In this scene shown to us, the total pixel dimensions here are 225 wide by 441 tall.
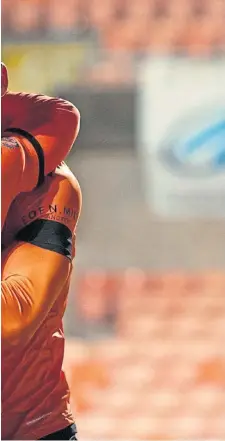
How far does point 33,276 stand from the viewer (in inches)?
25.6

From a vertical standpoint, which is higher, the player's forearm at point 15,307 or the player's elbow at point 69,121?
the player's elbow at point 69,121

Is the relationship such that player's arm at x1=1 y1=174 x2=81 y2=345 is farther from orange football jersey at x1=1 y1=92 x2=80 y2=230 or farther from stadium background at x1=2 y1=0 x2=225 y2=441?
stadium background at x1=2 y1=0 x2=225 y2=441

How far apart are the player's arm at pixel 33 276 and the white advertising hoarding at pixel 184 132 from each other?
256cm

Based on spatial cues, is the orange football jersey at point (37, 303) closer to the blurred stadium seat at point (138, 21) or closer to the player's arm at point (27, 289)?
the player's arm at point (27, 289)

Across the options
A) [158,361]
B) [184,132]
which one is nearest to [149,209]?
[184,132]

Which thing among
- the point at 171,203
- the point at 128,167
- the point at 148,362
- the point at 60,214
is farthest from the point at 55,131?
the point at 148,362

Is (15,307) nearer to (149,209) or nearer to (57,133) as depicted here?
(57,133)

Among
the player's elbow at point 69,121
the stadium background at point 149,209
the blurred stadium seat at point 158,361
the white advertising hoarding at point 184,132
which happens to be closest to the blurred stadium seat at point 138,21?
the stadium background at point 149,209

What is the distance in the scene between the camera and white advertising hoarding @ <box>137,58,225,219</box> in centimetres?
326

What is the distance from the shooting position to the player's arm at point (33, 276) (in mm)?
645

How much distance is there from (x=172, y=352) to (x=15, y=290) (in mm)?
3107

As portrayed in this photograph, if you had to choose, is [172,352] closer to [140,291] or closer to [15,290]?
[140,291]

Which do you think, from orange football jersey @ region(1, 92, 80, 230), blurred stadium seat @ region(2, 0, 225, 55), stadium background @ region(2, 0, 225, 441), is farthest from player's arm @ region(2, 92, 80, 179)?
blurred stadium seat @ region(2, 0, 225, 55)

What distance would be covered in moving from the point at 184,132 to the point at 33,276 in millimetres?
2700
